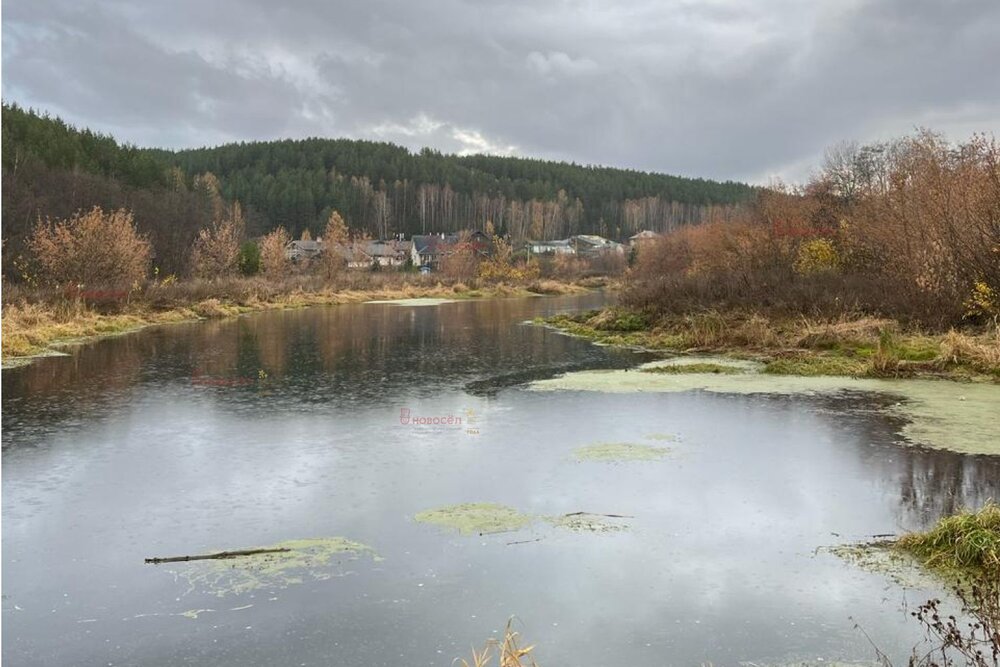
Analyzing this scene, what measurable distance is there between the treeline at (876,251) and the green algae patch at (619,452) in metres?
11.8

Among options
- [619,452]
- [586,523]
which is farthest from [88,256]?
[586,523]

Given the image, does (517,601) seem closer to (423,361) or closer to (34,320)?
(423,361)

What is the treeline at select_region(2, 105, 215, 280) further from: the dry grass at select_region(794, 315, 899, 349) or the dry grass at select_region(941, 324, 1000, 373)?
the dry grass at select_region(941, 324, 1000, 373)

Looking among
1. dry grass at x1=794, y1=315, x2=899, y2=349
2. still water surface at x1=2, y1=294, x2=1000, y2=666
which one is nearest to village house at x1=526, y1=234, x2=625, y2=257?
dry grass at x1=794, y1=315, x2=899, y2=349

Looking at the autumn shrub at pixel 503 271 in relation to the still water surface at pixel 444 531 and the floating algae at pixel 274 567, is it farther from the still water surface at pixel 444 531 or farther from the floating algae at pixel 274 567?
the floating algae at pixel 274 567

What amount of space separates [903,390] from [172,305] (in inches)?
1199

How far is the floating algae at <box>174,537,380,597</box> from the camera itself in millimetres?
6023

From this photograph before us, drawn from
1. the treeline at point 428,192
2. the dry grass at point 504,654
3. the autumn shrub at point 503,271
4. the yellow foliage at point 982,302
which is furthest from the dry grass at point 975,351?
the treeline at point 428,192

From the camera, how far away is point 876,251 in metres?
25.6

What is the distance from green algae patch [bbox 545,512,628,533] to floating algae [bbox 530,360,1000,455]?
16.8ft

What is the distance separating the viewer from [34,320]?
2481cm

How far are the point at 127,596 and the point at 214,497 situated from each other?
252 centimetres

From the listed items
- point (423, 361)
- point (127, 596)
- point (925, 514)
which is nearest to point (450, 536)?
point (127, 596)

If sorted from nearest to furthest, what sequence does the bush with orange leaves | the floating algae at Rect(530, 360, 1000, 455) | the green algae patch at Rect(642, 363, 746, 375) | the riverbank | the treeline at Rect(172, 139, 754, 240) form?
1. the floating algae at Rect(530, 360, 1000, 455)
2. the green algae patch at Rect(642, 363, 746, 375)
3. the riverbank
4. the bush with orange leaves
5. the treeline at Rect(172, 139, 754, 240)
